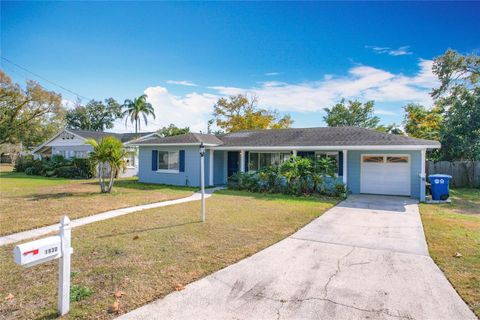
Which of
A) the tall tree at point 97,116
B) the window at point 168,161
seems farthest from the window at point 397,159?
the tall tree at point 97,116

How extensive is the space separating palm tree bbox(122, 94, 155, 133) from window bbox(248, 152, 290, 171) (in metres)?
25.4

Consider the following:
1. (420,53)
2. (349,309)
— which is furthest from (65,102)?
(349,309)

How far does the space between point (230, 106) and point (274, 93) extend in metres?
8.76

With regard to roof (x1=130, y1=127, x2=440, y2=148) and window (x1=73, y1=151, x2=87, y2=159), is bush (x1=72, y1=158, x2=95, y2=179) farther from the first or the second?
roof (x1=130, y1=127, x2=440, y2=148)

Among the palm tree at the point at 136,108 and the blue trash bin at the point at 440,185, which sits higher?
the palm tree at the point at 136,108

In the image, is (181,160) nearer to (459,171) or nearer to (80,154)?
(80,154)

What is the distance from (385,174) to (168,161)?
40.0 feet

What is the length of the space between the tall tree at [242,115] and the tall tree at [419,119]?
14364mm

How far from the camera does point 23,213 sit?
8156 millimetres

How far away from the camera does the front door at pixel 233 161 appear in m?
17.2

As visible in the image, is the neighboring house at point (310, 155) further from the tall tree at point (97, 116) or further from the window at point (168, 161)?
the tall tree at point (97, 116)

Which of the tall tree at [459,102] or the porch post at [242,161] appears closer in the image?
the porch post at [242,161]

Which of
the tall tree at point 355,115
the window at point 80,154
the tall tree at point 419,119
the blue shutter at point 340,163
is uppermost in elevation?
the tall tree at point 355,115

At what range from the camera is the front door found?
17.2m
